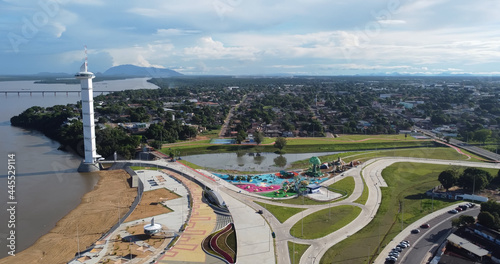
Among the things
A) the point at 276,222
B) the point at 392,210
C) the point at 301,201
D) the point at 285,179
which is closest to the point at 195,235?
the point at 276,222

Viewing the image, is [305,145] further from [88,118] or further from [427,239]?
[427,239]

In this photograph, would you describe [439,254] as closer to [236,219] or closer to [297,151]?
→ [236,219]

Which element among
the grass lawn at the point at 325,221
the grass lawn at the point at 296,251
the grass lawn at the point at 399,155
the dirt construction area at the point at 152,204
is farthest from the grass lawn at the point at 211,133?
the grass lawn at the point at 296,251


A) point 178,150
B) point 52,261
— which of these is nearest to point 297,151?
point 178,150

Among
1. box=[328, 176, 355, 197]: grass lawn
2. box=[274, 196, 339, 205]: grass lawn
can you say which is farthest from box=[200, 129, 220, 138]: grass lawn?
box=[274, 196, 339, 205]: grass lawn

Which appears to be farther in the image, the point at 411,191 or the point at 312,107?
the point at 312,107

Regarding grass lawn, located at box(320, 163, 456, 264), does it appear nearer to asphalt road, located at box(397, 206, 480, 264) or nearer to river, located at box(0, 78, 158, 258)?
asphalt road, located at box(397, 206, 480, 264)
